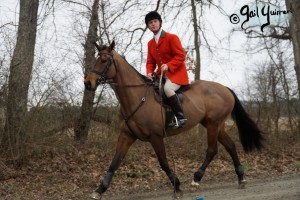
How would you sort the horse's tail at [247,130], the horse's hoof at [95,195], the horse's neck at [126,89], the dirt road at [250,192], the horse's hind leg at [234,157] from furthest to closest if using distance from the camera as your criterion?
the horse's tail at [247,130], the horse's hind leg at [234,157], the dirt road at [250,192], the horse's neck at [126,89], the horse's hoof at [95,195]

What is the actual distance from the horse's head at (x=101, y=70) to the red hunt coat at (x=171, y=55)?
1.12 m

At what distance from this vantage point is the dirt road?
6.89m

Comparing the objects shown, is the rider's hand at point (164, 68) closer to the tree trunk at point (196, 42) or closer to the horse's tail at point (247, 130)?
the horse's tail at point (247, 130)

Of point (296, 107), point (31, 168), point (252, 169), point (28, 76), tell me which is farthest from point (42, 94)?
point (296, 107)

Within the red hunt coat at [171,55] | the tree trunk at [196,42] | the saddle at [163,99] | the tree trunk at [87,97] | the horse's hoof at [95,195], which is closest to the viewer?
the horse's hoof at [95,195]

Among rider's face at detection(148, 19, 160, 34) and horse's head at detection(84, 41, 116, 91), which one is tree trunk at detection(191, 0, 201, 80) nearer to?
rider's face at detection(148, 19, 160, 34)

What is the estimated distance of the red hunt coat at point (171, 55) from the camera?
654 centimetres

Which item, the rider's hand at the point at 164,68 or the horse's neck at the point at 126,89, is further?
the rider's hand at the point at 164,68

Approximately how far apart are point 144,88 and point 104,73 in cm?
89

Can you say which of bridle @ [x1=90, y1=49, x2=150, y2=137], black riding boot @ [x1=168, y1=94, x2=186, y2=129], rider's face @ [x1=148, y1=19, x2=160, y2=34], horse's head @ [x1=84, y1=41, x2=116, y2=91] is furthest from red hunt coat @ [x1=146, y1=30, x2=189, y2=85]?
horse's head @ [x1=84, y1=41, x2=116, y2=91]

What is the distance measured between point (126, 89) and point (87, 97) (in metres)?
5.62

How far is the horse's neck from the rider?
0.53m

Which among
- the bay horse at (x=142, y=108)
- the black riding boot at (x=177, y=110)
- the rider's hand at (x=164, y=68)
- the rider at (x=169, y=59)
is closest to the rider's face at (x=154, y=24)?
the rider at (x=169, y=59)

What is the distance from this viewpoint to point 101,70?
5707 millimetres
